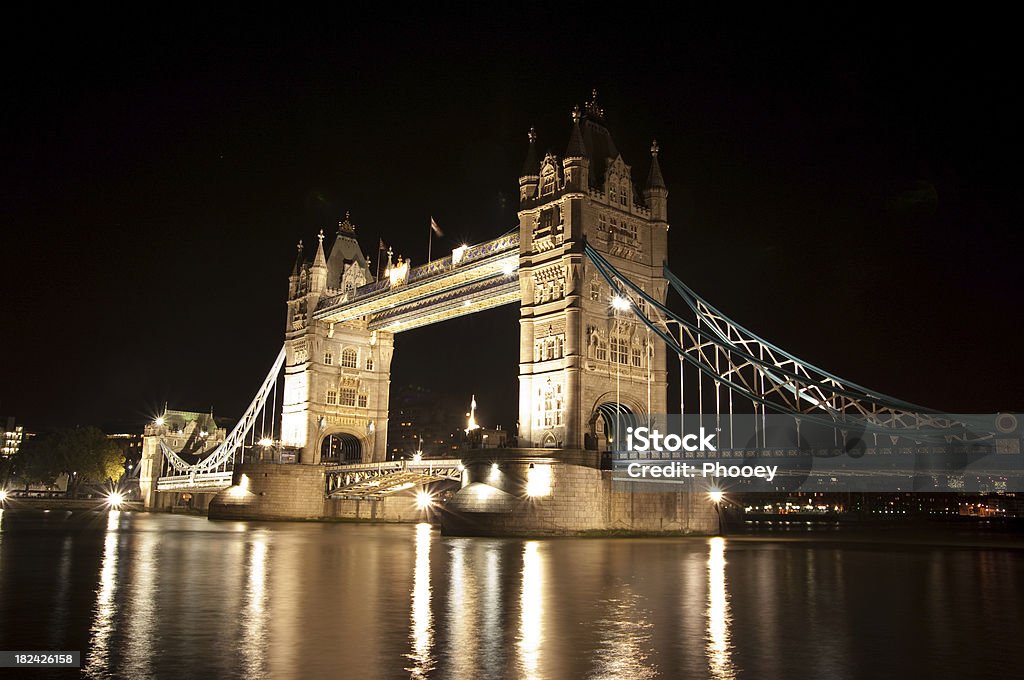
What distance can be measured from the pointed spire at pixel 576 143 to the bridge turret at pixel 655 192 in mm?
5250

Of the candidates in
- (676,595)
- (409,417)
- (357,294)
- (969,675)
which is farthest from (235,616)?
(409,417)

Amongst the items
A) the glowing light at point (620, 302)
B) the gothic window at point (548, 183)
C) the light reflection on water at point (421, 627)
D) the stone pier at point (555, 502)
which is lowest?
the light reflection on water at point (421, 627)

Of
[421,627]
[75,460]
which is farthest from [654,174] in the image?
[75,460]

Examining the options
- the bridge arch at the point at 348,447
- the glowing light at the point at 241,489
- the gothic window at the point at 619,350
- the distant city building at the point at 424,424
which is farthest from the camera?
the distant city building at the point at 424,424

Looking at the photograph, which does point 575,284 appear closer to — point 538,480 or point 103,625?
point 538,480

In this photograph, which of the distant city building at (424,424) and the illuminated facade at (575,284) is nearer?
the illuminated facade at (575,284)

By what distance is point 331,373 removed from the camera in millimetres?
76562

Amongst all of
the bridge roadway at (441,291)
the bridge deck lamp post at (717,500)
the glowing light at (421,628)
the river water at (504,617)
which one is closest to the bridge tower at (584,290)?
the bridge roadway at (441,291)

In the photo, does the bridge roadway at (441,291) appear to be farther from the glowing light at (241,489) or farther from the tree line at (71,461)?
the tree line at (71,461)

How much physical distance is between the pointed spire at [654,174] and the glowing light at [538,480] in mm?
19997

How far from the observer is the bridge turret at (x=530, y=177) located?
54.0m

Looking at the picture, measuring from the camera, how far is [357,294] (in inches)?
2906

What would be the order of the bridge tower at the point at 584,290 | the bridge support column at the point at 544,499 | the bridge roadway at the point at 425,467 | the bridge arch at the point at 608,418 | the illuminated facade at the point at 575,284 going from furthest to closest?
the illuminated facade at the point at 575,284, the bridge tower at the point at 584,290, the bridge arch at the point at 608,418, the bridge support column at the point at 544,499, the bridge roadway at the point at 425,467

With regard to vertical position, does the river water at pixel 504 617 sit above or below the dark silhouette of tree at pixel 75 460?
below
